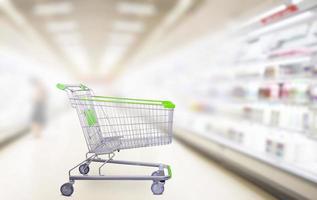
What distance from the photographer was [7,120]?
27.7 ft

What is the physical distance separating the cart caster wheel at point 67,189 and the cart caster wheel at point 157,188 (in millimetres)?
649

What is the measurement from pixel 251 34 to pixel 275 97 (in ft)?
3.11

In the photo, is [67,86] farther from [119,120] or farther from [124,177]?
[124,177]

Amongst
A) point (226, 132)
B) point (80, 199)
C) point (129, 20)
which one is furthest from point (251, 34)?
point (129, 20)

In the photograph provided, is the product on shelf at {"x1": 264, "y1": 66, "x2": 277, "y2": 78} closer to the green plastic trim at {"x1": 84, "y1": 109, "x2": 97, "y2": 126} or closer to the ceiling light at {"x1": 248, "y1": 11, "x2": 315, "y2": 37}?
the ceiling light at {"x1": 248, "y1": 11, "x2": 315, "y2": 37}

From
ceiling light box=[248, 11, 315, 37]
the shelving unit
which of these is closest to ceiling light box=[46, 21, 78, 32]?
the shelving unit

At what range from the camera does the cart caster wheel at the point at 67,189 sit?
9.28 ft

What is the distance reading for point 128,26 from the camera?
1082 cm

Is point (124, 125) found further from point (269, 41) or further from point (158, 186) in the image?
point (269, 41)

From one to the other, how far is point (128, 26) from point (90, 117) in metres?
8.45

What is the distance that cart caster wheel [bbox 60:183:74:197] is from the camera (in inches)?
111

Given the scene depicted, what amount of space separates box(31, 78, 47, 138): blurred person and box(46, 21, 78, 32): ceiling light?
370 centimetres

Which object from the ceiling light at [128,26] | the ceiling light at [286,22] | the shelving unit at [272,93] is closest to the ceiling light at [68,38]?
the ceiling light at [128,26]

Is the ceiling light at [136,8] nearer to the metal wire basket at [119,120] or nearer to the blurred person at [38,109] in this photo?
the blurred person at [38,109]
